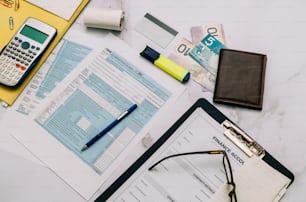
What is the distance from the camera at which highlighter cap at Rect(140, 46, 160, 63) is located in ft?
2.75

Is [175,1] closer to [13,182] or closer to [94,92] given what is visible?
[94,92]


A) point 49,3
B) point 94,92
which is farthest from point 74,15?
point 94,92

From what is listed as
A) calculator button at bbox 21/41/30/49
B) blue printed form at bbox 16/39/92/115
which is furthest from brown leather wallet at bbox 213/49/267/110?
calculator button at bbox 21/41/30/49

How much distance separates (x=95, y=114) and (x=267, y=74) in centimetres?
33

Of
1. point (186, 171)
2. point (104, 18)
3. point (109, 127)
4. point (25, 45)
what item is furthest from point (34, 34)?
point (186, 171)

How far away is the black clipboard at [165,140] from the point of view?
74 centimetres

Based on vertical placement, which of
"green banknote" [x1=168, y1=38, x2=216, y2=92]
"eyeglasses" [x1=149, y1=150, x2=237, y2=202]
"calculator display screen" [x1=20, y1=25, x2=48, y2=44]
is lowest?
"calculator display screen" [x1=20, y1=25, x2=48, y2=44]

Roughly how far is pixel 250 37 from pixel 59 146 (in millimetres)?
417

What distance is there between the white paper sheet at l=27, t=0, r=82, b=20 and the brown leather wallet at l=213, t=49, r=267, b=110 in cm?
31

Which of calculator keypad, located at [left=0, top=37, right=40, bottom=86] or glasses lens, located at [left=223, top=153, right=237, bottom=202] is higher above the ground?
glasses lens, located at [left=223, top=153, right=237, bottom=202]

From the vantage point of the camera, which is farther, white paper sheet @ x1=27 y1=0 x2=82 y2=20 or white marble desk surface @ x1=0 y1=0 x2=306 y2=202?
white paper sheet @ x1=27 y1=0 x2=82 y2=20

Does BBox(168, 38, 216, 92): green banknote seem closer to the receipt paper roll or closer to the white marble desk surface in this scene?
the white marble desk surface

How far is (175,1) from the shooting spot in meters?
0.90

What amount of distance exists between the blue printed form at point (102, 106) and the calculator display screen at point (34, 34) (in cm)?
11
